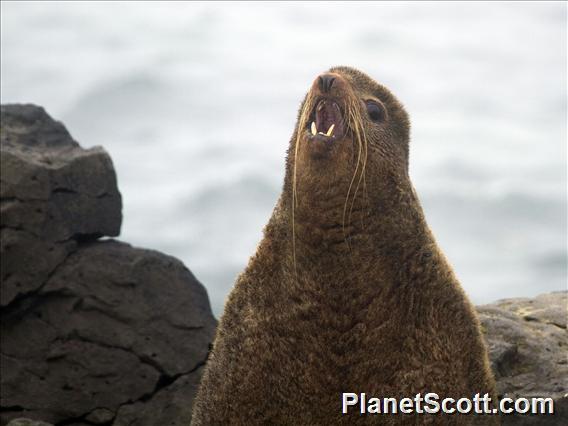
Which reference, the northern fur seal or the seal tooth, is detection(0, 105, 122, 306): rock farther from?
the seal tooth

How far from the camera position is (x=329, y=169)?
226 inches

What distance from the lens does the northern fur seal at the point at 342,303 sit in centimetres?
575

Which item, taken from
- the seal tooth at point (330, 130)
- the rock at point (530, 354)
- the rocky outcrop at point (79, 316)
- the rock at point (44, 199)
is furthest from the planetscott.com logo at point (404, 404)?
the rock at point (44, 199)

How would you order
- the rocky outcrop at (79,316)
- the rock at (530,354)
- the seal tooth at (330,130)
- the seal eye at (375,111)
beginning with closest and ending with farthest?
the seal tooth at (330,130) < the seal eye at (375,111) < the rock at (530,354) < the rocky outcrop at (79,316)

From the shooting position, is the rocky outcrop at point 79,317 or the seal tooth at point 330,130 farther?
the rocky outcrop at point 79,317

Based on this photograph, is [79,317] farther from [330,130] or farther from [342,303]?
[330,130]

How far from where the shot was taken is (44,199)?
403 inches

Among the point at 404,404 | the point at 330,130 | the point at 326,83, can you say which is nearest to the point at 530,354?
the point at 404,404

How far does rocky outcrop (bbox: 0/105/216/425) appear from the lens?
10031 millimetres

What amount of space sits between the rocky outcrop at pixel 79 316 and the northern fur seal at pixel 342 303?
4177 millimetres

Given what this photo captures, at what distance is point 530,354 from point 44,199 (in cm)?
547

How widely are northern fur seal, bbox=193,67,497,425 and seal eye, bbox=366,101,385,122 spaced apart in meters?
0.12

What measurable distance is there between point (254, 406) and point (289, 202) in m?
1.32

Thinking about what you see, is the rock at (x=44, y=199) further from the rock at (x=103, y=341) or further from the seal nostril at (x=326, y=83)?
the seal nostril at (x=326, y=83)
